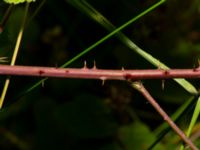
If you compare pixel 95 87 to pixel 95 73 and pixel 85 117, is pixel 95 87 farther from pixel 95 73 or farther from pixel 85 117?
pixel 95 73

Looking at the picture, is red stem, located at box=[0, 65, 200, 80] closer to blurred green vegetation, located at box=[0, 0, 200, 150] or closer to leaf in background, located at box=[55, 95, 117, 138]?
blurred green vegetation, located at box=[0, 0, 200, 150]

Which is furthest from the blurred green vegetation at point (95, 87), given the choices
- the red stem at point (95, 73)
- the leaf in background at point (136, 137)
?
the red stem at point (95, 73)

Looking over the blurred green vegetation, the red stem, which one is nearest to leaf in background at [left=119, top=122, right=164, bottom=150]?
the blurred green vegetation

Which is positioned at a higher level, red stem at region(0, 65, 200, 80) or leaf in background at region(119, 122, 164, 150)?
red stem at region(0, 65, 200, 80)

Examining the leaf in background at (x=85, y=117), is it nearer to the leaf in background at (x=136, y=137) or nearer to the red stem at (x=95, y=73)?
the leaf in background at (x=136, y=137)

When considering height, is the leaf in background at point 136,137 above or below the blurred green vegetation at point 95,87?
below

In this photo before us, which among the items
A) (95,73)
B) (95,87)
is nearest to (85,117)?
(95,87)

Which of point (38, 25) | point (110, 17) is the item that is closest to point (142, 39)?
point (110, 17)
